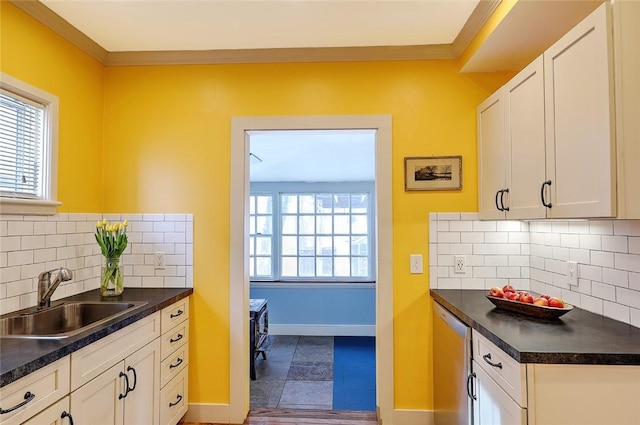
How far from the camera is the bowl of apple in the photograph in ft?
5.08

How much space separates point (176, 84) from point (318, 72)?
97 cm

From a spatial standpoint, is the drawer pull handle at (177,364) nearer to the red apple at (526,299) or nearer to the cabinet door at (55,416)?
the cabinet door at (55,416)

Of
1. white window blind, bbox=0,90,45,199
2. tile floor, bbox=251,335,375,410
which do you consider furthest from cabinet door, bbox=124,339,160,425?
white window blind, bbox=0,90,45,199

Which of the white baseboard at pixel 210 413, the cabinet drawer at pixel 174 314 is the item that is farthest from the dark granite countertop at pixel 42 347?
the white baseboard at pixel 210 413

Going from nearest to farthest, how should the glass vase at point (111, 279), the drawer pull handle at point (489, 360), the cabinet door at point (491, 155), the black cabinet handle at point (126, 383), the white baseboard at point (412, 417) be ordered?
1. the drawer pull handle at point (489, 360)
2. the black cabinet handle at point (126, 383)
3. the cabinet door at point (491, 155)
4. the glass vase at point (111, 279)
5. the white baseboard at point (412, 417)

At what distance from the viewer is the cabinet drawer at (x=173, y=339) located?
2.00 meters

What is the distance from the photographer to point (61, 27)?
200 centimetres

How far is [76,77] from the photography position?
215 centimetres

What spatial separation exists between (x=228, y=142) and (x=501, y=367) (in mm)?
1961

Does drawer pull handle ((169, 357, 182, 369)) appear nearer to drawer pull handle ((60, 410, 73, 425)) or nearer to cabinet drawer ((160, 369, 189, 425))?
cabinet drawer ((160, 369, 189, 425))

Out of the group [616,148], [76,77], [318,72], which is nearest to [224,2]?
[318,72]

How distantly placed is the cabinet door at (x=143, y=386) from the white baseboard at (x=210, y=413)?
41 cm

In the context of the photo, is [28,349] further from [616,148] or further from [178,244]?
[616,148]

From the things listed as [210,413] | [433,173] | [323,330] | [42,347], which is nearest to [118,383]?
[42,347]
